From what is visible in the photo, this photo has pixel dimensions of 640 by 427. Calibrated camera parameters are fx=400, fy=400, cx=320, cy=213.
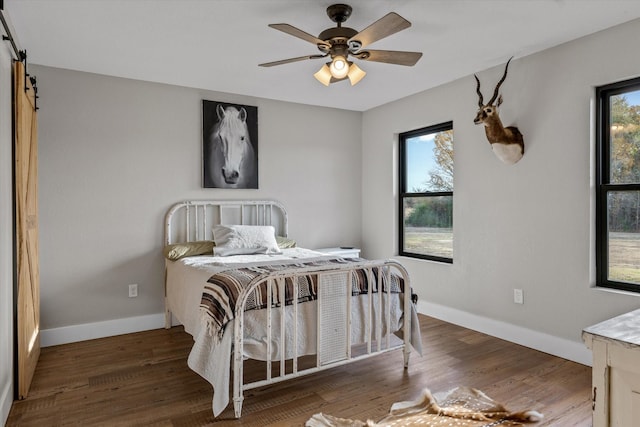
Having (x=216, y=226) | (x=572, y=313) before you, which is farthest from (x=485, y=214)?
(x=216, y=226)

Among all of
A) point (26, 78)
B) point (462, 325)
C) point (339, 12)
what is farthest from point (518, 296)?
point (26, 78)

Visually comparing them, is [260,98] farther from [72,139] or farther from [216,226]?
[72,139]

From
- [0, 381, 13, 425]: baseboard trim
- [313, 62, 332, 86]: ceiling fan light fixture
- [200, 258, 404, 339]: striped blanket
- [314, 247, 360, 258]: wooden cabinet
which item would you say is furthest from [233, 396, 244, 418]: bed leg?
[314, 247, 360, 258]: wooden cabinet

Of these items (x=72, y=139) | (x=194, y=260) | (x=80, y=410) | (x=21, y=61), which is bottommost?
(x=80, y=410)

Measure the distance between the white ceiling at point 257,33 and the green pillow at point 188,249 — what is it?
5.18ft

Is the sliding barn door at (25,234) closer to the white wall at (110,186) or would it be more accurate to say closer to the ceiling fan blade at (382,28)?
the white wall at (110,186)

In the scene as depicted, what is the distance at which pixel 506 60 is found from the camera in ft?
11.2

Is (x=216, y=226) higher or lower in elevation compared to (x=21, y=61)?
lower

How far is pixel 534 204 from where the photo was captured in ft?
10.9

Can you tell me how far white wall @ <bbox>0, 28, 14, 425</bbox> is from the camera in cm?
221

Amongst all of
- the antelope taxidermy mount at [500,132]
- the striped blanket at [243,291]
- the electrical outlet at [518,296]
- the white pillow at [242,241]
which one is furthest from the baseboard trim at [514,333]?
the white pillow at [242,241]

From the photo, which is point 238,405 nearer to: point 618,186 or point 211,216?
point 211,216

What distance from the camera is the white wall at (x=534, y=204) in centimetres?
296

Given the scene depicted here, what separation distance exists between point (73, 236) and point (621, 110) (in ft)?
15.0
